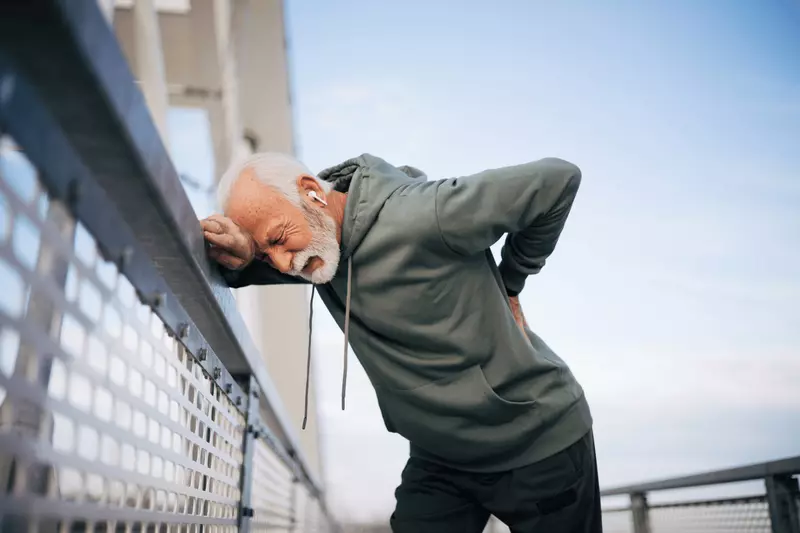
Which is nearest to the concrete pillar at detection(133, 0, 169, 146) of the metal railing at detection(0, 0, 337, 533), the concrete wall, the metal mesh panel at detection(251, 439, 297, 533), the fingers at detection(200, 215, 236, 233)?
the concrete wall

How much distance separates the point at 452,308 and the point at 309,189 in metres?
0.37

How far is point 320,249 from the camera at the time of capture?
1.35 m

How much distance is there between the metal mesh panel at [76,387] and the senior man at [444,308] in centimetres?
38

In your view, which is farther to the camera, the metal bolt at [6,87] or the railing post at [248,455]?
the railing post at [248,455]

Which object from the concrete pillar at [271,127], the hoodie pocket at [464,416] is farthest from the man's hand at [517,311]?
the concrete pillar at [271,127]

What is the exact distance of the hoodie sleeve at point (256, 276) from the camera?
1.31m

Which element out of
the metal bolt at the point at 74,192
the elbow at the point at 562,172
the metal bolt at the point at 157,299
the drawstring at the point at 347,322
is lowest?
the metal bolt at the point at 157,299

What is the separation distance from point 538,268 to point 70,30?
132 centimetres

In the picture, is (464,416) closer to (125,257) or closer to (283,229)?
(283,229)

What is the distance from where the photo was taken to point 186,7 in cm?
443

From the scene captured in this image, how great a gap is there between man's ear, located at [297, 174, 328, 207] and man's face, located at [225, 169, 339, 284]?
0.03 m

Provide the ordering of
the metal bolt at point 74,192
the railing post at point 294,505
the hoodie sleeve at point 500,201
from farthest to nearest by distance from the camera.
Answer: the railing post at point 294,505 < the hoodie sleeve at point 500,201 < the metal bolt at point 74,192

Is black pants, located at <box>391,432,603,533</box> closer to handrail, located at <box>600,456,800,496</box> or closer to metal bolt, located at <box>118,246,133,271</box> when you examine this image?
handrail, located at <box>600,456,800,496</box>

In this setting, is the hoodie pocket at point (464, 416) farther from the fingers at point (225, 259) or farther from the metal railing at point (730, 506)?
the metal railing at point (730, 506)
